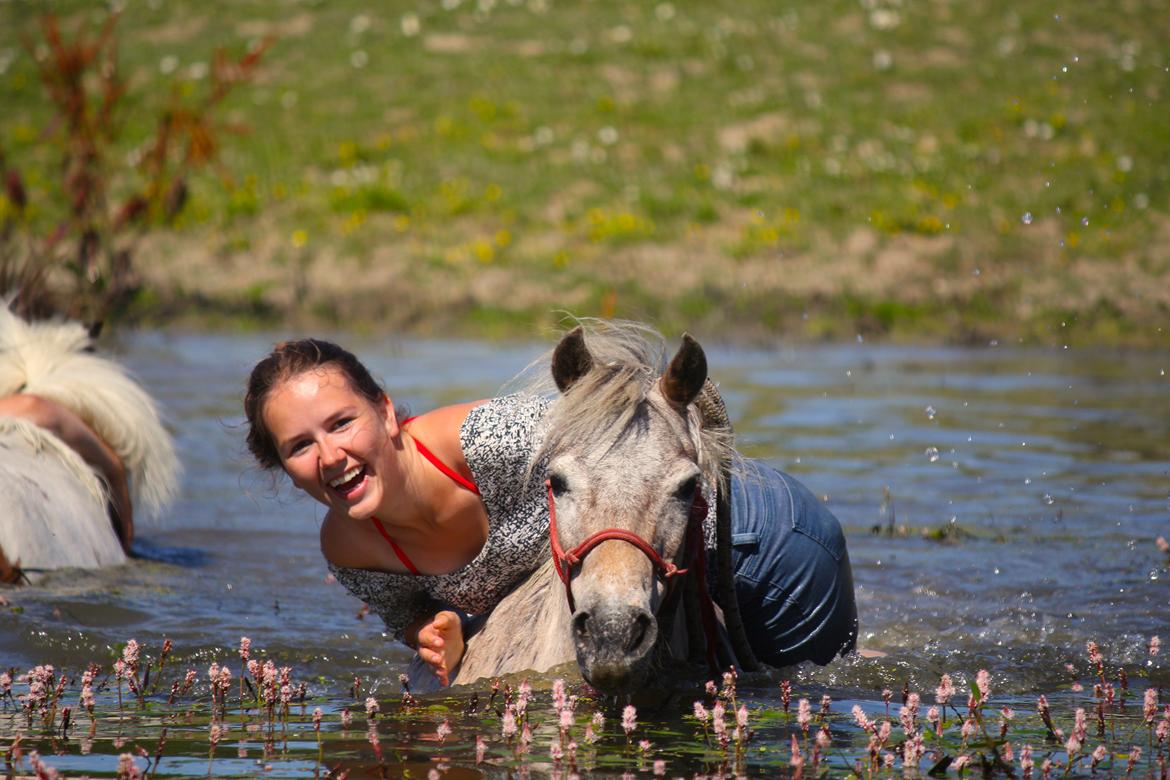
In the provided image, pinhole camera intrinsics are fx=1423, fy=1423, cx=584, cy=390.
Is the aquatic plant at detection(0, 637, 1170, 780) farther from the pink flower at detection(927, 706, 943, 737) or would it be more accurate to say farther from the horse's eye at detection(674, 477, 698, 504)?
the horse's eye at detection(674, 477, 698, 504)

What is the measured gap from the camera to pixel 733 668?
4.46m

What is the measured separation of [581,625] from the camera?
3.52m

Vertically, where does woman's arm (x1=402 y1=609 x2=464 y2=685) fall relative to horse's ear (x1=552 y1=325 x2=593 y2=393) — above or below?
below

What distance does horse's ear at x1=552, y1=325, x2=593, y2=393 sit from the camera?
155 inches

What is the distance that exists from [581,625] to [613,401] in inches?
25.9

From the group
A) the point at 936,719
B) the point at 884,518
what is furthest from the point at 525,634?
the point at 884,518

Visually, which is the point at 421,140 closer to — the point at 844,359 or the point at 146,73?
the point at 146,73

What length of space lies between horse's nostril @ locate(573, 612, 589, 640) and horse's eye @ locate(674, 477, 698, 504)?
456mm

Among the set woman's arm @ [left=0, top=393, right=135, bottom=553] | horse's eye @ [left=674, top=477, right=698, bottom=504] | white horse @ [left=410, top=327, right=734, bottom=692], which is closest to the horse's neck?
white horse @ [left=410, top=327, right=734, bottom=692]

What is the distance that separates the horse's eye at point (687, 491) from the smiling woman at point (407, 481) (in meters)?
0.63

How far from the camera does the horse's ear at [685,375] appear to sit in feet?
12.6

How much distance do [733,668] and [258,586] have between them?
3.58m

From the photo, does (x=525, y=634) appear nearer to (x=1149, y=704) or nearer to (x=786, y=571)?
(x=786, y=571)

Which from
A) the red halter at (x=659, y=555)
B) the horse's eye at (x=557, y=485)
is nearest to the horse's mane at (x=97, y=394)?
the red halter at (x=659, y=555)
